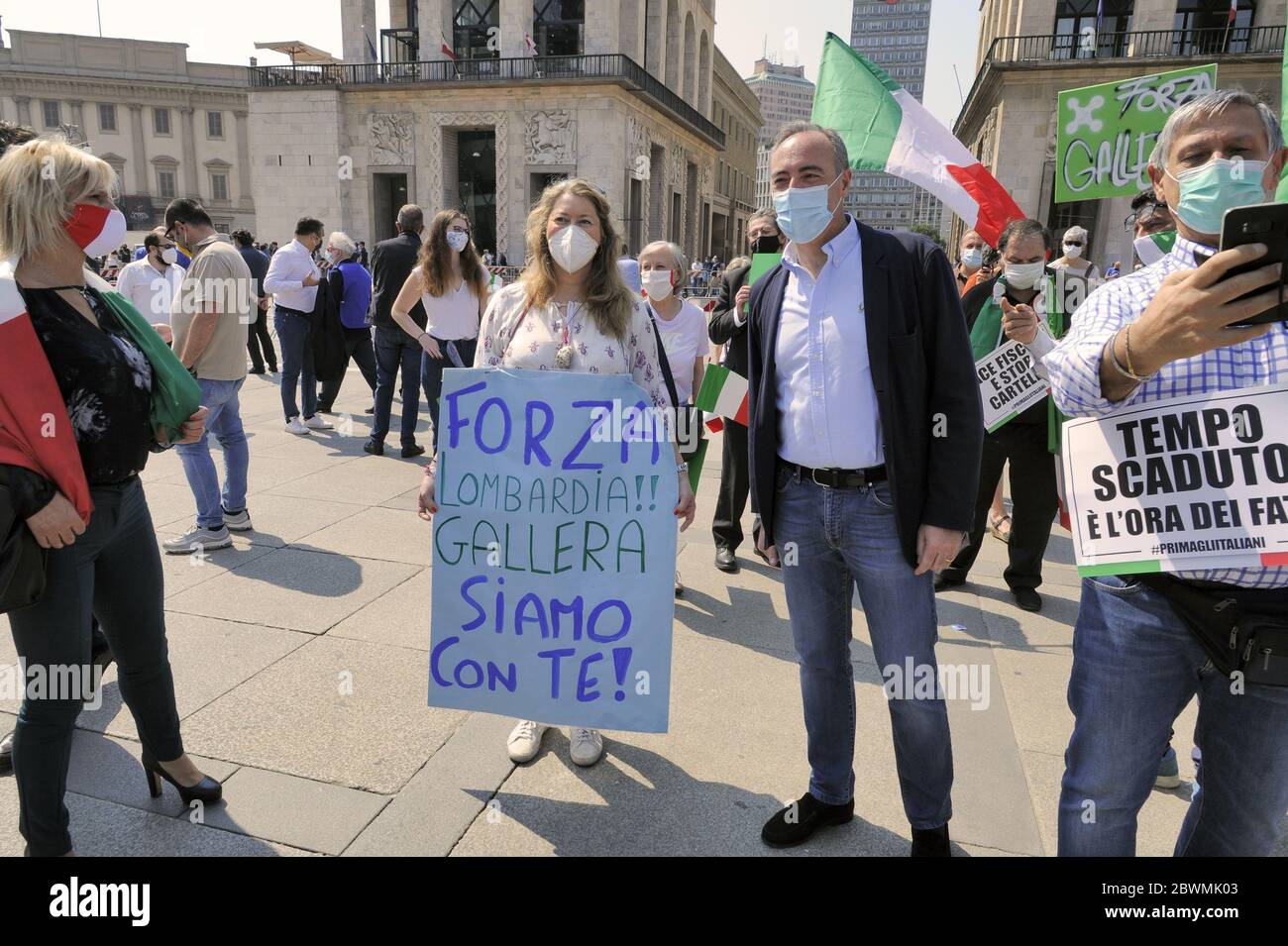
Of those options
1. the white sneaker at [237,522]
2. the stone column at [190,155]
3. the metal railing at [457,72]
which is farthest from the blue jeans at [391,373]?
the stone column at [190,155]

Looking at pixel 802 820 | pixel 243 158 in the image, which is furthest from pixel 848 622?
pixel 243 158

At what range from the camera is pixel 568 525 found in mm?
2846

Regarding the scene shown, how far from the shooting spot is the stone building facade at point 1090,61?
88.6 ft

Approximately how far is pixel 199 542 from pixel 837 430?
14.2ft

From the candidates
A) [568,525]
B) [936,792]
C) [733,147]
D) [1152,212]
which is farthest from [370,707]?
[733,147]

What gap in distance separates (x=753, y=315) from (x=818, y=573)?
0.86 metres

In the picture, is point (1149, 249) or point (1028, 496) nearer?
point (1149, 249)

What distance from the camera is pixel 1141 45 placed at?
92.7 feet

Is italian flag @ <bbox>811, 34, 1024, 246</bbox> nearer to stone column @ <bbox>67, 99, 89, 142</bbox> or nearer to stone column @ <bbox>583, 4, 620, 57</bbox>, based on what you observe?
stone column @ <bbox>583, 4, 620, 57</bbox>

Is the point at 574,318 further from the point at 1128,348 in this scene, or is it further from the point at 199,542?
the point at 199,542

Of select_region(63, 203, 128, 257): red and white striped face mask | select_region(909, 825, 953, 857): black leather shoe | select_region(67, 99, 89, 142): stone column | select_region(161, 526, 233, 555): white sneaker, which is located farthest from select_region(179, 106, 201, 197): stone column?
select_region(909, 825, 953, 857): black leather shoe

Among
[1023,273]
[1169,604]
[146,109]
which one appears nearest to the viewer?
[1169,604]

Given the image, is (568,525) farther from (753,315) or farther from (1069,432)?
(1069,432)

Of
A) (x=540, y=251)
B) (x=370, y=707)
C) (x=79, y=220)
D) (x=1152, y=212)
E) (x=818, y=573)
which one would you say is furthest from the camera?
(x=1152, y=212)
